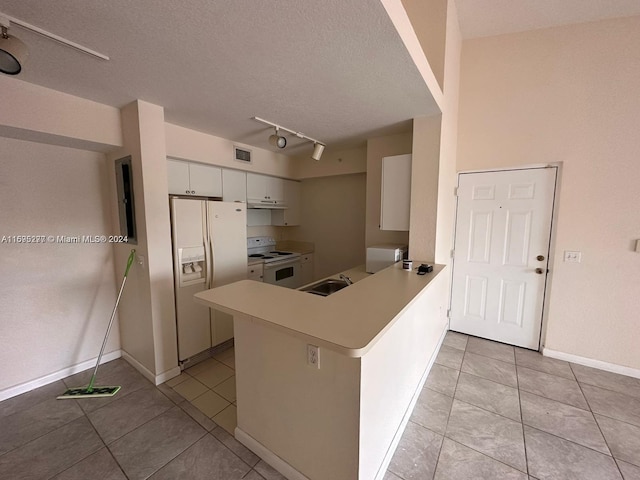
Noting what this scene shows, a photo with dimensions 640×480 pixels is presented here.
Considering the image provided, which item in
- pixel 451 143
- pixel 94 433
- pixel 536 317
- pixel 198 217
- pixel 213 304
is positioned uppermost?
pixel 451 143

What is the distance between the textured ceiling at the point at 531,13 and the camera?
219cm

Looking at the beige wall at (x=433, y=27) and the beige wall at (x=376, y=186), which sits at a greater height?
the beige wall at (x=433, y=27)

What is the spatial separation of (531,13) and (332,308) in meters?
3.30

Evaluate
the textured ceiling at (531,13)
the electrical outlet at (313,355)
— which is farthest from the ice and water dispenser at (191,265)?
the textured ceiling at (531,13)

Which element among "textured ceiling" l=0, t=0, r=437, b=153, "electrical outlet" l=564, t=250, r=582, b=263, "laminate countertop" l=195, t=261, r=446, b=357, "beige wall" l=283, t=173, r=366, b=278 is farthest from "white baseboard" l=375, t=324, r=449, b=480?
"textured ceiling" l=0, t=0, r=437, b=153

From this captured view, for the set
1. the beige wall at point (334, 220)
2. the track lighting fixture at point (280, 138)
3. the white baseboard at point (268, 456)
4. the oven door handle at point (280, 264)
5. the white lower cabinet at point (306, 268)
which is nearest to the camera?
the white baseboard at point (268, 456)

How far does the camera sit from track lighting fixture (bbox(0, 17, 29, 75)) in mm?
1168

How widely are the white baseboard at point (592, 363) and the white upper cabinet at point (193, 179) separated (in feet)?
13.7

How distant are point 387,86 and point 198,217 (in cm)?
204

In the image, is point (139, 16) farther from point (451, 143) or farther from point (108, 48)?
point (451, 143)

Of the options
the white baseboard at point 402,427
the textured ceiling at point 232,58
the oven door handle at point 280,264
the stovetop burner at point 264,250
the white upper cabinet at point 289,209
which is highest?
the textured ceiling at point 232,58

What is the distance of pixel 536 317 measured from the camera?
109 inches

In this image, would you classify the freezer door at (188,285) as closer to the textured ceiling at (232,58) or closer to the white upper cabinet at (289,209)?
the textured ceiling at (232,58)

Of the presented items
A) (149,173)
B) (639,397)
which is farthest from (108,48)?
(639,397)
